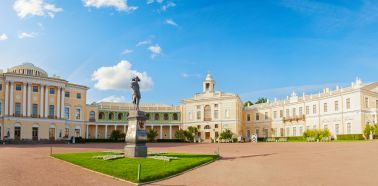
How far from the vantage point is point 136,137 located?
19.5m

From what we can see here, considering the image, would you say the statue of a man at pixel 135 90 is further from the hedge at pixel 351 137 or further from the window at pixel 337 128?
the window at pixel 337 128

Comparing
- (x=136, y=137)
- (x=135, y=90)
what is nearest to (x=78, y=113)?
(x=135, y=90)

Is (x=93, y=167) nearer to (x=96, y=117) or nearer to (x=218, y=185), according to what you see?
(x=218, y=185)

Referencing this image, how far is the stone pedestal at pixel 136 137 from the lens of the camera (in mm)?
Answer: 19422

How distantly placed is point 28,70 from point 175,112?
32409 mm

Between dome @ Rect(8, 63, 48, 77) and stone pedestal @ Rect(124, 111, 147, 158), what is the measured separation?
1727 inches

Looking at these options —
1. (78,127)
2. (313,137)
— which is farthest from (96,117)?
(313,137)

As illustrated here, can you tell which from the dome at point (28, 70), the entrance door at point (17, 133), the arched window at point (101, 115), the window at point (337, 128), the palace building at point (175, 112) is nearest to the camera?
the palace building at point (175, 112)

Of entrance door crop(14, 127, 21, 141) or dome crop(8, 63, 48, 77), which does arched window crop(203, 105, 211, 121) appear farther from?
entrance door crop(14, 127, 21, 141)

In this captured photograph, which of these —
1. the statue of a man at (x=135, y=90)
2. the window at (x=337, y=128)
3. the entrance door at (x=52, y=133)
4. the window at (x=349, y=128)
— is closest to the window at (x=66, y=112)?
the entrance door at (x=52, y=133)

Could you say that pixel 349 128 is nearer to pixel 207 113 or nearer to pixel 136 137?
pixel 207 113

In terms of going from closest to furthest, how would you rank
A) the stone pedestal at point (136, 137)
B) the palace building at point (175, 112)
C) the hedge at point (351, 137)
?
the stone pedestal at point (136, 137) < the hedge at point (351, 137) < the palace building at point (175, 112)

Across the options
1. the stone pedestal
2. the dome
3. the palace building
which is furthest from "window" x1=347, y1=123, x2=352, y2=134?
the dome

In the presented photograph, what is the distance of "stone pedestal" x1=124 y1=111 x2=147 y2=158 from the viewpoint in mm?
19422
